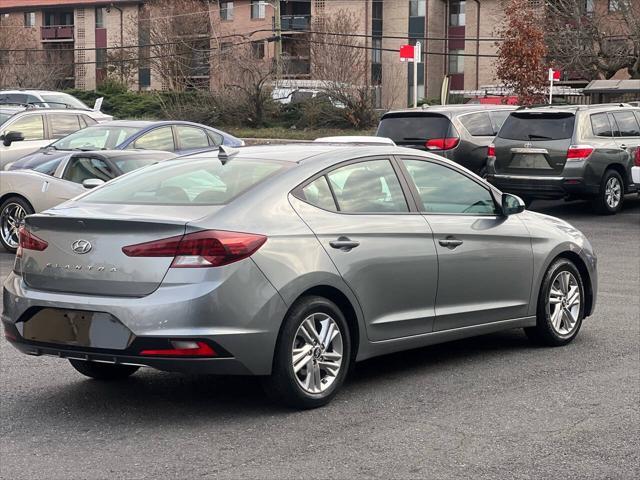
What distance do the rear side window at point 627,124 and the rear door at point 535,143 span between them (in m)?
1.26

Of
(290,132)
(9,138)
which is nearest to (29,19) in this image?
(290,132)

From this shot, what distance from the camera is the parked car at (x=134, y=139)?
17.7m

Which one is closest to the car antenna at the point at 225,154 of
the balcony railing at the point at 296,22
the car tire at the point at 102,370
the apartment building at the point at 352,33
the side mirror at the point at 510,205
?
the car tire at the point at 102,370

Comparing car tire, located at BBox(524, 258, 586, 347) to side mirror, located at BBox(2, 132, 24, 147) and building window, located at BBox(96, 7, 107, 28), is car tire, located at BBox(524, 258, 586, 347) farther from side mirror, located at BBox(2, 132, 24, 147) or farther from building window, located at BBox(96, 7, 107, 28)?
building window, located at BBox(96, 7, 107, 28)

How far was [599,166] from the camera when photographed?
59.4 feet

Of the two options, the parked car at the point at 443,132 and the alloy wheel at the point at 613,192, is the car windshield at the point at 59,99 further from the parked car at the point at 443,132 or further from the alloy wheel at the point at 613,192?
the alloy wheel at the point at 613,192

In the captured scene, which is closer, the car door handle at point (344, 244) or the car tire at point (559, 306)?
the car door handle at point (344, 244)

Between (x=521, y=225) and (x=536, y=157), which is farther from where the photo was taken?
Result: (x=536, y=157)

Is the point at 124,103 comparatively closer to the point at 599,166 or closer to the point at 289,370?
the point at 599,166

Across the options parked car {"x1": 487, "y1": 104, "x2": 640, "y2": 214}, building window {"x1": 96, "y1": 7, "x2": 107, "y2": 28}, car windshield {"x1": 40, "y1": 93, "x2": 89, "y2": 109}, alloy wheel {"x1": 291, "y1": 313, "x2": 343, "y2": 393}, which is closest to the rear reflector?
alloy wheel {"x1": 291, "y1": 313, "x2": 343, "y2": 393}

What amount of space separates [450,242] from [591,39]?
34.7 metres

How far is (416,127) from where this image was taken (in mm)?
19328

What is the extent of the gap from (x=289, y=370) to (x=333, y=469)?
98 cm

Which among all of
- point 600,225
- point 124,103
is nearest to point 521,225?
point 600,225
